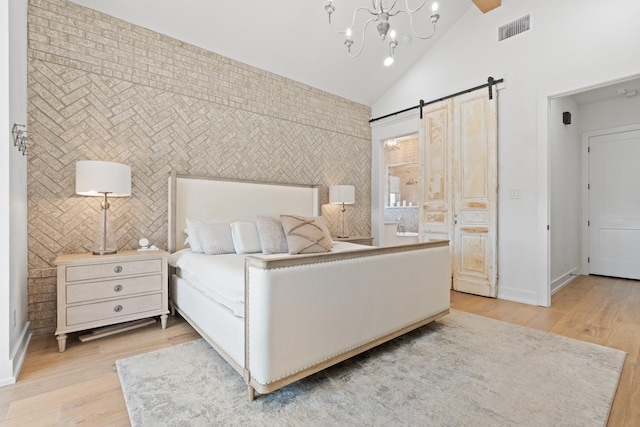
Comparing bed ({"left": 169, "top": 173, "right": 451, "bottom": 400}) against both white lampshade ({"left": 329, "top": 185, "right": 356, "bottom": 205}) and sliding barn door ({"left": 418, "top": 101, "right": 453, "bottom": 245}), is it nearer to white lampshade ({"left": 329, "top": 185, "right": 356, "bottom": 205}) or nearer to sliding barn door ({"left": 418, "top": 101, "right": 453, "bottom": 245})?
white lampshade ({"left": 329, "top": 185, "right": 356, "bottom": 205})

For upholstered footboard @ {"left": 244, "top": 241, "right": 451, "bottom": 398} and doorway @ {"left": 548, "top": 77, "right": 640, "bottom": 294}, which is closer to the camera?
upholstered footboard @ {"left": 244, "top": 241, "right": 451, "bottom": 398}

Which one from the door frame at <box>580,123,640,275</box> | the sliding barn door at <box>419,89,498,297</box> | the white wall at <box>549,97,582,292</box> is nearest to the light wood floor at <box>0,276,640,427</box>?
the sliding barn door at <box>419,89,498,297</box>

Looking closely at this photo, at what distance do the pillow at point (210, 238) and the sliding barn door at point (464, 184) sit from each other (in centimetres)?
290

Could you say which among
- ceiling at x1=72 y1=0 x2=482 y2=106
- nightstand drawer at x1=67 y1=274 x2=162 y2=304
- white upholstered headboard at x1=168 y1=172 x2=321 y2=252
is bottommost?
nightstand drawer at x1=67 y1=274 x2=162 y2=304

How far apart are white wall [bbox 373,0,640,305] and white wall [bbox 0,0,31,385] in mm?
4521

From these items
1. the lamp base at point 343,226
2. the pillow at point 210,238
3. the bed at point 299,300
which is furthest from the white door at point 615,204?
the pillow at point 210,238

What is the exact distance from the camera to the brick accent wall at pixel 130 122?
8.38 feet

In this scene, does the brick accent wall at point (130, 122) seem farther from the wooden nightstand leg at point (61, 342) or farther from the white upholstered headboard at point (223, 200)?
the wooden nightstand leg at point (61, 342)

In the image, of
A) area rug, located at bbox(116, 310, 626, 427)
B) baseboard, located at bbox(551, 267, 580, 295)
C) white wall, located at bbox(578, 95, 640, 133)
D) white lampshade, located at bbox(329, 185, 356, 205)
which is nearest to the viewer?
area rug, located at bbox(116, 310, 626, 427)

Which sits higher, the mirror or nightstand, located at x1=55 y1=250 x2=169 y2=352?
the mirror

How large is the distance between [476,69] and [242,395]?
448 cm

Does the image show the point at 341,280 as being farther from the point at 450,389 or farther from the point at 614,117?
the point at 614,117

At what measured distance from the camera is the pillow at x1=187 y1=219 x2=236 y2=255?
2900 millimetres

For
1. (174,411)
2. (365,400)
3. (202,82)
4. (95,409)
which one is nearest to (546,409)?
(365,400)
